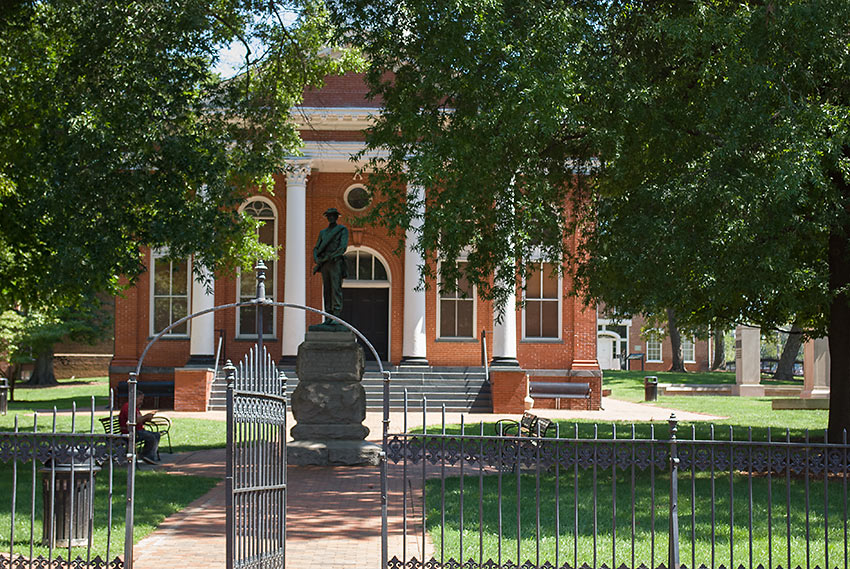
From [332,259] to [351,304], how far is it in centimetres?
1510

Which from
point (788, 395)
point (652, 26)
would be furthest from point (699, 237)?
point (788, 395)

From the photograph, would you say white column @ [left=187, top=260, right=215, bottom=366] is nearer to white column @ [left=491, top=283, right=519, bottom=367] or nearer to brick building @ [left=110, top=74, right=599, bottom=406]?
brick building @ [left=110, top=74, right=599, bottom=406]

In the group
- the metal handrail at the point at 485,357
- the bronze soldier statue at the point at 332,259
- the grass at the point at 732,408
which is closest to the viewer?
the bronze soldier statue at the point at 332,259

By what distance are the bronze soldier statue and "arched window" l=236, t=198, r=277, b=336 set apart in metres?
14.5

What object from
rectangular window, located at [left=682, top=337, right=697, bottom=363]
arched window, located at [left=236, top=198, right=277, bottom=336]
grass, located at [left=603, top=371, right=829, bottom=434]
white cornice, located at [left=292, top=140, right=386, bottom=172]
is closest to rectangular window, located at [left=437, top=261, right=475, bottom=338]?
white cornice, located at [left=292, top=140, right=386, bottom=172]

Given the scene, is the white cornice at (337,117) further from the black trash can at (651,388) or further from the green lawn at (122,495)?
the black trash can at (651,388)

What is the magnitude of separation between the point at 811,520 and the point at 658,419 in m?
14.2

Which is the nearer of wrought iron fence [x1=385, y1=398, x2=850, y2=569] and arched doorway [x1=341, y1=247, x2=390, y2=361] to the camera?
wrought iron fence [x1=385, y1=398, x2=850, y2=569]

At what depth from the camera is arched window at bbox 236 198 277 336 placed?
31.6 metres

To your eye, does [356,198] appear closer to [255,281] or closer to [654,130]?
[255,281]

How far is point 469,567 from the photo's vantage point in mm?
8195

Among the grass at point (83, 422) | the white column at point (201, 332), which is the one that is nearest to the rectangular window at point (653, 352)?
the grass at point (83, 422)

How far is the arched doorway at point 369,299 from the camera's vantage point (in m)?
32.1

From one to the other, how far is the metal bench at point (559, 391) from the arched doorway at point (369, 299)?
4892mm
